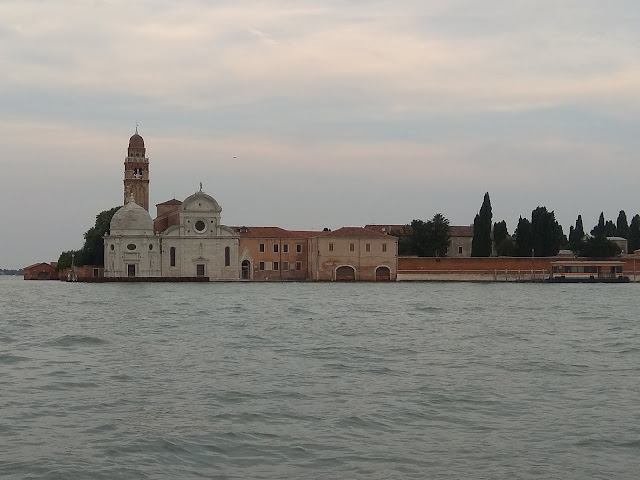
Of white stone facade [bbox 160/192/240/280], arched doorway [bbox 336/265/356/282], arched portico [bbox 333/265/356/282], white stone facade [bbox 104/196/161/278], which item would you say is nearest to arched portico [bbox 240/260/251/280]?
white stone facade [bbox 160/192/240/280]

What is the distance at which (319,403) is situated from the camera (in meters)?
8.34

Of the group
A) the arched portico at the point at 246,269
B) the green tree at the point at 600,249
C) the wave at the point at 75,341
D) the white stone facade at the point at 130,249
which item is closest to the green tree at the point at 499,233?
the green tree at the point at 600,249

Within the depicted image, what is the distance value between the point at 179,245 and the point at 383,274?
32.4 feet

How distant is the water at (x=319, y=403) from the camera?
618 centimetres

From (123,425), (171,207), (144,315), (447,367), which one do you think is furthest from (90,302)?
(171,207)

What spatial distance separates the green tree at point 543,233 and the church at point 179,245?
15.0 meters

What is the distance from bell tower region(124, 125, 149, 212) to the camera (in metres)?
54.8

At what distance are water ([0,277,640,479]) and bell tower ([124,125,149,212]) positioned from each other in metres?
38.9

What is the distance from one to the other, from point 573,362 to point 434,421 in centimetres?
429

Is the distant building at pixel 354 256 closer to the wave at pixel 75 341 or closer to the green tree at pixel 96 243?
the green tree at pixel 96 243

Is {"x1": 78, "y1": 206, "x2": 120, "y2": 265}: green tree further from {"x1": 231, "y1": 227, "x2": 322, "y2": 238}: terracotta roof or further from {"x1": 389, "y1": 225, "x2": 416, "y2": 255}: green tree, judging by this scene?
{"x1": 389, "y1": 225, "x2": 416, "y2": 255}: green tree

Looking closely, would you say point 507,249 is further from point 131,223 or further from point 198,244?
point 131,223

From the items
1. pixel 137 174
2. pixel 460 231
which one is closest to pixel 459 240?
pixel 460 231

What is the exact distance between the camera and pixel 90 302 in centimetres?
2692
